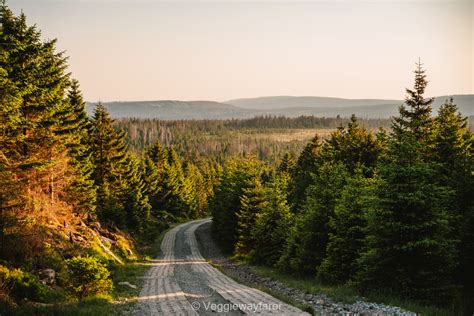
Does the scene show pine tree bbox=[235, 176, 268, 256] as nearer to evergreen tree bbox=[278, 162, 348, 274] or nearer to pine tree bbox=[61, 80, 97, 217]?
evergreen tree bbox=[278, 162, 348, 274]

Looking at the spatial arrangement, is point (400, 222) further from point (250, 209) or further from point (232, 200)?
point (232, 200)

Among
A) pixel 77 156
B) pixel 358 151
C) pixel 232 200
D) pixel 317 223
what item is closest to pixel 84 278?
pixel 317 223

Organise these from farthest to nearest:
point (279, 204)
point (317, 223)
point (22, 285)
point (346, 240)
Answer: point (279, 204) → point (317, 223) → point (346, 240) → point (22, 285)

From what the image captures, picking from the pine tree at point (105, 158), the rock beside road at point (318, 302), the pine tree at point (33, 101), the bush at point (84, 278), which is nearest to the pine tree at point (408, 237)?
the rock beside road at point (318, 302)

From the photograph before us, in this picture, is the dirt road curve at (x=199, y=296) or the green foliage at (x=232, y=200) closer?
the dirt road curve at (x=199, y=296)

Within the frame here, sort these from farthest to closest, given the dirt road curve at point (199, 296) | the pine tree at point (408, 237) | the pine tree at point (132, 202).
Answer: the pine tree at point (132, 202), the pine tree at point (408, 237), the dirt road curve at point (199, 296)

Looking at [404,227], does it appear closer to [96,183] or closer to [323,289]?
[323,289]

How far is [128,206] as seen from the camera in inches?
1834

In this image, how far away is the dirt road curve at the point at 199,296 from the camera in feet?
47.5

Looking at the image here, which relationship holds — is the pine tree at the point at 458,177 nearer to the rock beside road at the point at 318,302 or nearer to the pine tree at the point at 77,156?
the rock beside road at the point at 318,302

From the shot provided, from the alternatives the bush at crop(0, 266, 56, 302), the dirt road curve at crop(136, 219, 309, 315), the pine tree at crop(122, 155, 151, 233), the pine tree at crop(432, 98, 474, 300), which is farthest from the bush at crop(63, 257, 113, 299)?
the pine tree at crop(122, 155, 151, 233)

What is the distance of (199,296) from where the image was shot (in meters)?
18.1

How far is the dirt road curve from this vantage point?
47.5 ft

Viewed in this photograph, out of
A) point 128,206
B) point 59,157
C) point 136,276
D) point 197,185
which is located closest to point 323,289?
point 136,276
